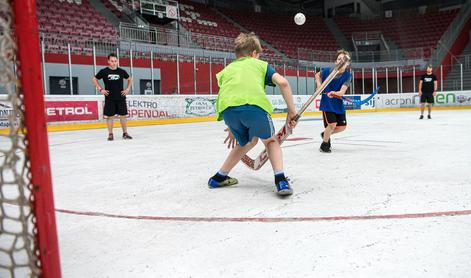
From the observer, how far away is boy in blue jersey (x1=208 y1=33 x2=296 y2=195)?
2875mm

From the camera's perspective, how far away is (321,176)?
12.0 ft

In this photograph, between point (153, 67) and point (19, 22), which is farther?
point (153, 67)

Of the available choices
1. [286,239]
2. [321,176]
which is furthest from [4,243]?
[321,176]

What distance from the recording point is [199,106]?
1571 centimetres

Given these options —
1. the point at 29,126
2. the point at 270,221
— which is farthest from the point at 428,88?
the point at 29,126

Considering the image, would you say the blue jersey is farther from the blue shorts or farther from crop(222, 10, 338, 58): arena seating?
crop(222, 10, 338, 58): arena seating

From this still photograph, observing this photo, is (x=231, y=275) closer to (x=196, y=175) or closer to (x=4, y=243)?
(x=4, y=243)

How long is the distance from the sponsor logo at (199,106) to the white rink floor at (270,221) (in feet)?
36.5

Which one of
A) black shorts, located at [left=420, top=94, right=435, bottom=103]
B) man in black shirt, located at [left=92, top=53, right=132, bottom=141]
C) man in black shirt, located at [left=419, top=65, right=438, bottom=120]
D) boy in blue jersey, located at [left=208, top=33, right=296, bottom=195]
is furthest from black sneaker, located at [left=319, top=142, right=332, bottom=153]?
black shorts, located at [left=420, top=94, right=435, bottom=103]

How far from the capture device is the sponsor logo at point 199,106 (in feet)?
50.5

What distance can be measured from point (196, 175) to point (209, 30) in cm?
2197

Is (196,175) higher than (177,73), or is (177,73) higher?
(177,73)

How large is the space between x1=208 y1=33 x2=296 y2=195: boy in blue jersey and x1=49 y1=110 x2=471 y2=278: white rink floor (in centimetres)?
34

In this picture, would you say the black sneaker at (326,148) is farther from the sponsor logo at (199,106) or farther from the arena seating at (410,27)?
the arena seating at (410,27)
